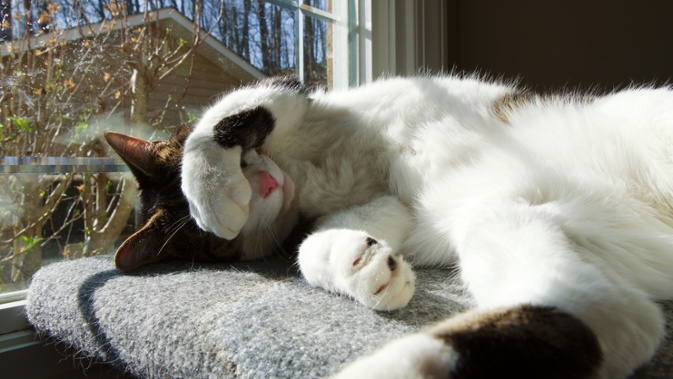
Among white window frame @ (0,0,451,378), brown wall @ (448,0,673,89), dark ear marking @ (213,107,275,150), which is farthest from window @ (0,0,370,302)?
brown wall @ (448,0,673,89)

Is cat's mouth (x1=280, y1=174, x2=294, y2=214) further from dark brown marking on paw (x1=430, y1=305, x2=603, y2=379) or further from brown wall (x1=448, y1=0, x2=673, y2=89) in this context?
brown wall (x1=448, y1=0, x2=673, y2=89)

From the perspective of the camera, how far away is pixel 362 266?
63cm

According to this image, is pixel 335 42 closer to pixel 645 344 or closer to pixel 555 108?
pixel 555 108

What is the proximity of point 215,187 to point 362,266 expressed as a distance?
0.34 meters

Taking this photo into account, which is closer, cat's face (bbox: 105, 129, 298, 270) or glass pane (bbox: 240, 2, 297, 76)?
cat's face (bbox: 105, 129, 298, 270)

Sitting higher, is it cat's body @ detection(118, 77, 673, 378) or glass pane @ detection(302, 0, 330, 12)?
glass pane @ detection(302, 0, 330, 12)

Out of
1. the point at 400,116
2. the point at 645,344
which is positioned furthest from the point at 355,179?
the point at 645,344

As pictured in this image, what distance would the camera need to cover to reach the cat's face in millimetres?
998

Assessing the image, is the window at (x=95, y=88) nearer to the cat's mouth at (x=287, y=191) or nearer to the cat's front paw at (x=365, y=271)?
the cat's mouth at (x=287, y=191)

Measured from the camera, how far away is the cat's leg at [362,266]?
0.61m

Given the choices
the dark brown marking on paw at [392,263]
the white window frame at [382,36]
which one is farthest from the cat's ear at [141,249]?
the white window frame at [382,36]

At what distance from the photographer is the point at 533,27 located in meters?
2.06

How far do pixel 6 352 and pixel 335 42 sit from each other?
128cm

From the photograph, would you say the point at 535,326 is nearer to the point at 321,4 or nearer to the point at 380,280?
the point at 380,280
